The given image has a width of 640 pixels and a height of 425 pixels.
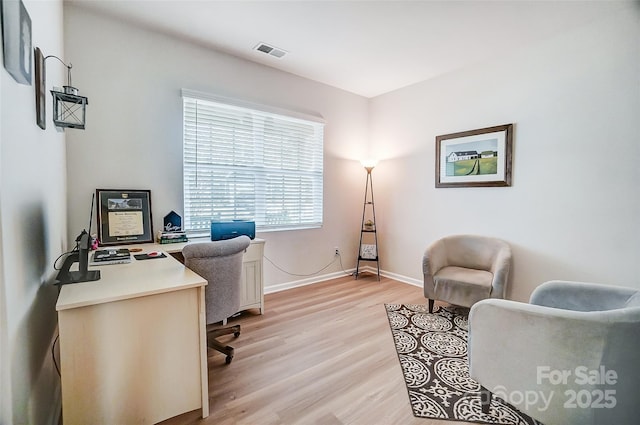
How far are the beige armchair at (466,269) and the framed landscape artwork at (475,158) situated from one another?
69cm

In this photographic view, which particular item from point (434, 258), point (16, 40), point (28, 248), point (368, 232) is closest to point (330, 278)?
point (368, 232)

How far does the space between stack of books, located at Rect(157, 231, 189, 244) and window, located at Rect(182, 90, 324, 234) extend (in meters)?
0.22

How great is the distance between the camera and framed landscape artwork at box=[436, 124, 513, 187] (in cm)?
304

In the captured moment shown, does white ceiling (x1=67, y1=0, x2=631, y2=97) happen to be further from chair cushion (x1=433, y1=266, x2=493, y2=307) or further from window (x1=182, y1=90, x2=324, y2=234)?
chair cushion (x1=433, y1=266, x2=493, y2=307)

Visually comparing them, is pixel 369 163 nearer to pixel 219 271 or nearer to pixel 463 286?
pixel 463 286

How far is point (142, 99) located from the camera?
8.63 ft

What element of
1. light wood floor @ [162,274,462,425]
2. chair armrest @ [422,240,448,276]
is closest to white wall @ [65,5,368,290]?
light wood floor @ [162,274,462,425]

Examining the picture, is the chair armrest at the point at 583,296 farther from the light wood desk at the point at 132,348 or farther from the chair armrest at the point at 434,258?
the light wood desk at the point at 132,348

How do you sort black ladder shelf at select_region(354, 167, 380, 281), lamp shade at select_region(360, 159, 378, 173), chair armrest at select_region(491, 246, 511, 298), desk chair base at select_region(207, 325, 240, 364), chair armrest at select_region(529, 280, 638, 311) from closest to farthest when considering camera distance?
chair armrest at select_region(529, 280, 638, 311) < desk chair base at select_region(207, 325, 240, 364) < chair armrest at select_region(491, 246, 511, 298) < lamp shade at select_region(360, 159, 378, 173) < black ladder shelf at select_region(354, 167, 380, 281)

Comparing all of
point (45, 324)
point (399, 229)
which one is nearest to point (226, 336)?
point (45, 324)

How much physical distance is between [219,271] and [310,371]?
944mm

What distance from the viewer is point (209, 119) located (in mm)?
3000

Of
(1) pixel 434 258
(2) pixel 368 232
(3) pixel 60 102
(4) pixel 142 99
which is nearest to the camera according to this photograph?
(3) pixel 60 102

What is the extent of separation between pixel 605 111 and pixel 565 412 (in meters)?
2.55
